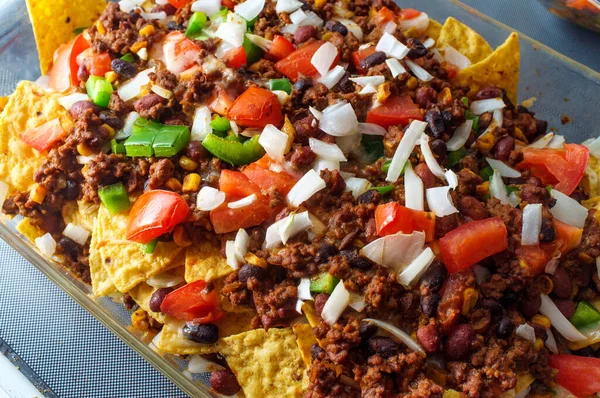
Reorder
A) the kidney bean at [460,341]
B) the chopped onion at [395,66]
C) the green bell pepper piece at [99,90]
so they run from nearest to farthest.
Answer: the kidney bean at [460,341]
the chopped onion at [395,66]
the green bell pepper piece at [99,90]

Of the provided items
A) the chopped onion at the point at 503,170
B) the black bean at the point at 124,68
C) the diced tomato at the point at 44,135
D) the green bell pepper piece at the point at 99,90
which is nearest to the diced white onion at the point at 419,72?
the chopped onion at the point at 503,170

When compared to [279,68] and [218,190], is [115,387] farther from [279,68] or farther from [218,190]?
[279,68]

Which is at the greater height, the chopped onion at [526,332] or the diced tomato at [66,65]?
the diced tomato at [66,65]

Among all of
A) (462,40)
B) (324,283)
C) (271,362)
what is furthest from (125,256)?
(462,40)

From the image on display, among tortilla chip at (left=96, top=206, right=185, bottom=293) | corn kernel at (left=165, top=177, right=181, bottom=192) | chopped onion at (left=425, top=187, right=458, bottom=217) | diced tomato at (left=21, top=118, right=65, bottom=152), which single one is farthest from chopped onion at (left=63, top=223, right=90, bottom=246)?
chopped onion at (left=425, top=187, right=458, bottom=217)

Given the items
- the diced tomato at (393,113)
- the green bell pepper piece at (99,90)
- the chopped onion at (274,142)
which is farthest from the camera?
the green bell pepper piece at (99,90)

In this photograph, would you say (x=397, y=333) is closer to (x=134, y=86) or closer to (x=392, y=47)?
(x=392, y=47)

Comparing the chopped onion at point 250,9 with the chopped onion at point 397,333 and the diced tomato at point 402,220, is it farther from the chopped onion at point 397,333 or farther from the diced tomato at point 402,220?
the chopped onion at point 397,333
